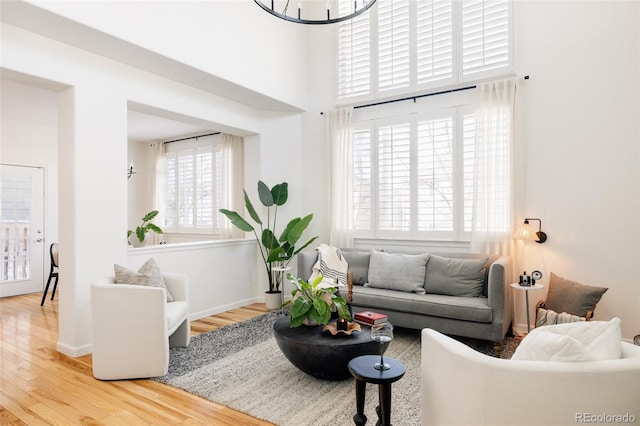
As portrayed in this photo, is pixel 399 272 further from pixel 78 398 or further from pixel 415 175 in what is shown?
pixel 78 398

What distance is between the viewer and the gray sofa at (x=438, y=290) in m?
3.36

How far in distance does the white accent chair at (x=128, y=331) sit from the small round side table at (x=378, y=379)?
1647mm

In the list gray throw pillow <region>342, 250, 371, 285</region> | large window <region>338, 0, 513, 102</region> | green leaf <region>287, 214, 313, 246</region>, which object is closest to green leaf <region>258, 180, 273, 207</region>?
green leaf <region>287, 214, 313, 246</region>

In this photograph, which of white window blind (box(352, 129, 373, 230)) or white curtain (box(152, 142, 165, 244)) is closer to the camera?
white window blind (box(352, 129, 373, 230))

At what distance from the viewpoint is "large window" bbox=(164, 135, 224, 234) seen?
701 centimetres

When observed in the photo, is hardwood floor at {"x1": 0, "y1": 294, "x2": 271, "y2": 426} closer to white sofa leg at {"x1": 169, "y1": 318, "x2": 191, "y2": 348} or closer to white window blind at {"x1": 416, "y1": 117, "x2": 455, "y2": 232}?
white sofa leg at {"x1": 169, "y1": 318, "x2": 191, "y2": 348}

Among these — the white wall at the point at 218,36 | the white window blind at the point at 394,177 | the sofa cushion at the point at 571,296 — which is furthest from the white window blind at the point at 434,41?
the sofa cushion at the point at 571,296

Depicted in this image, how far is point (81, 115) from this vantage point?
3443mm

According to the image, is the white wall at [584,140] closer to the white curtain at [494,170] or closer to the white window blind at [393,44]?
the white curtain at [494,170]

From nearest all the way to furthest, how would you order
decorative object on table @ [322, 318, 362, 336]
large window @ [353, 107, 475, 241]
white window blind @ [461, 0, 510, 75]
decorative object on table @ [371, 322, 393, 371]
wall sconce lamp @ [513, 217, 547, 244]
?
decorative object on table @ [371, 322, 393, 371] < decorative object on table @ [322, 318, 362, 336] < wall sconce lamp @ [513, 217, 547, 244] < white window blind @ [461, 0, 510, 75] < large window @ [353, 107, 475, 241]

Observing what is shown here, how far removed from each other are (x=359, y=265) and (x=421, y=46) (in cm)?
282

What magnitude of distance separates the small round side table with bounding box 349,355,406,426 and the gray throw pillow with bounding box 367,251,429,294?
1.95m

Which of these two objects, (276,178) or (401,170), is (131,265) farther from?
(401,170)

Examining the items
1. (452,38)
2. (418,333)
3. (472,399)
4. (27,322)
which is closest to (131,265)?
(27,322)
